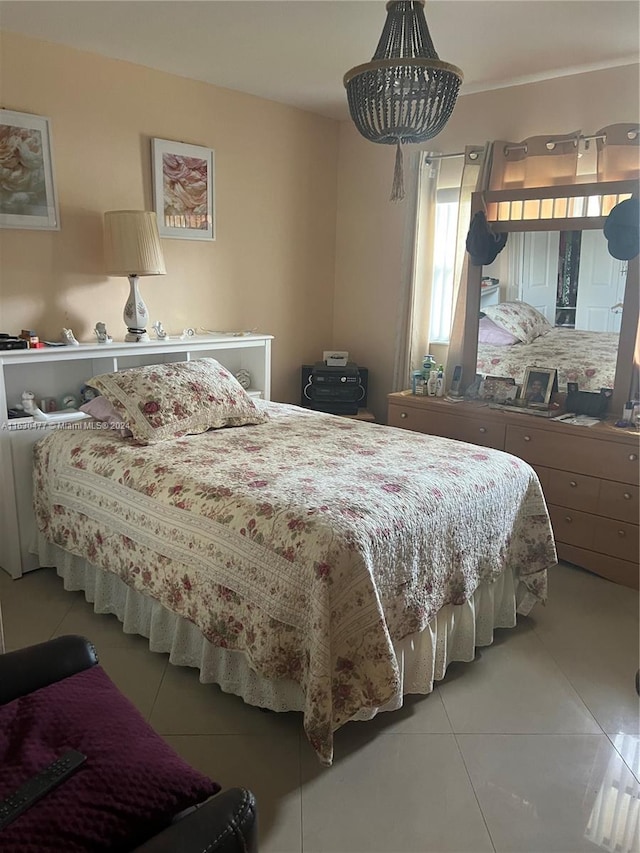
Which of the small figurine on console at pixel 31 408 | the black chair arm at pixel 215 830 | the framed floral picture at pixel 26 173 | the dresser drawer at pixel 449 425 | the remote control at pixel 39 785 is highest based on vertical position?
the framed floral picture at pixel 26 173

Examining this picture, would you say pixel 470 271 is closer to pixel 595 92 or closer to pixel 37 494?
pixel 595 92

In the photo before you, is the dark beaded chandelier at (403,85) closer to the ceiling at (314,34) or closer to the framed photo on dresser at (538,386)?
the ceiling at (314,34)

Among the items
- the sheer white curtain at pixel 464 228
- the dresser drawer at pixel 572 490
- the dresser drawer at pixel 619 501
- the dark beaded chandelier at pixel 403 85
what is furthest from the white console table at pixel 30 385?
the dresser drawer at pixel 619 501

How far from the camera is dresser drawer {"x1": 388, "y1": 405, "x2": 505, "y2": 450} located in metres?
3.44

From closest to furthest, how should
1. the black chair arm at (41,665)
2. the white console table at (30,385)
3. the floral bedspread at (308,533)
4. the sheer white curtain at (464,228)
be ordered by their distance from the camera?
the black chair arm at (41,665), the floral bedspread at (308,533), the white console table at (30,385), the sheer white curtain at (464,228)

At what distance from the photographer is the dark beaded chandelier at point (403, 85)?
2.08m

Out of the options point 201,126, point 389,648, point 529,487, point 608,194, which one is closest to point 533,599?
point 529,487

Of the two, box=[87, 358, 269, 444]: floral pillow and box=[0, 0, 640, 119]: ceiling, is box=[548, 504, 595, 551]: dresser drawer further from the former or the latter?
box=[0, 0, 640, 119]: ceiling

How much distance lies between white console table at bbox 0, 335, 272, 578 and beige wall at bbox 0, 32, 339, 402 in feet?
0.66

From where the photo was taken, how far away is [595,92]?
3.27m

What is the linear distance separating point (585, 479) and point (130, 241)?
8.18 feet

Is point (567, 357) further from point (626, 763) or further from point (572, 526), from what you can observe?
point (626, 763)

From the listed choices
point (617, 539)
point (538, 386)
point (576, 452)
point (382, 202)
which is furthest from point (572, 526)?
point (382, 202)

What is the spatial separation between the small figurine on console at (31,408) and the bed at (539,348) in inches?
94.8
